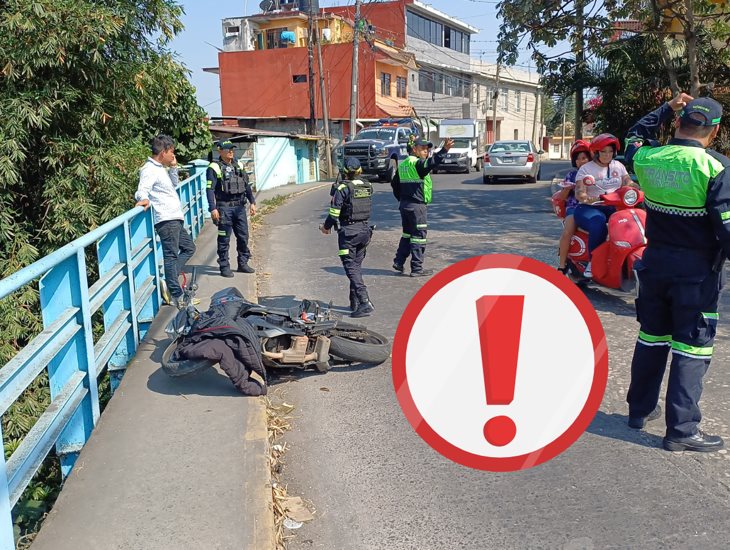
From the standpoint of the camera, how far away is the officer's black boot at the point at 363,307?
733cm

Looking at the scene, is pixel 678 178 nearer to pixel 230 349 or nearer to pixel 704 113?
pixel 704 113

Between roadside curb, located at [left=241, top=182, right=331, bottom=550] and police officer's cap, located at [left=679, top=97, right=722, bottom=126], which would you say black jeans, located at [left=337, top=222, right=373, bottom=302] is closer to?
roadside curb, located at [left=241, top=182, right=331, bottom=550]

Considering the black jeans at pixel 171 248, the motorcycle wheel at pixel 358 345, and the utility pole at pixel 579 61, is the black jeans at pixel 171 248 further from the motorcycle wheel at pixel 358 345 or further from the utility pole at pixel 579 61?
the utility pole at pixel 579 61

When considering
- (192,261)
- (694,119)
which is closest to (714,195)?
(694,119)

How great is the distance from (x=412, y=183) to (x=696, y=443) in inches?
222

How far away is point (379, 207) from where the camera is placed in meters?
17.9

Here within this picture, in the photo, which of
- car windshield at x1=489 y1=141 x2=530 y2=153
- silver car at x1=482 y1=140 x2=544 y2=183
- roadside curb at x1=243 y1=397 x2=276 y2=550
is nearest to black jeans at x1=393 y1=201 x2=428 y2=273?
roadside curb at x1=243 y1=397 x2=276 y2=550

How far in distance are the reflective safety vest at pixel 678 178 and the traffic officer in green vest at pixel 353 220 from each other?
3.49 metres

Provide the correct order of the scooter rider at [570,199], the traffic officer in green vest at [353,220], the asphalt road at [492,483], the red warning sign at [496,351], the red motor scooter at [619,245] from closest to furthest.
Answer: the red warning sign at [496,351]
the asphalt road at [492,483]
the red motor scooter at [619,245]
the traffic officer in green vest at [353,220]
the scooter rider at [570,199]

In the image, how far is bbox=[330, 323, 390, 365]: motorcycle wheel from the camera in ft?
18.2

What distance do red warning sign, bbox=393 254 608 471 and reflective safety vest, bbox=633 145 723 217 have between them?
157cm

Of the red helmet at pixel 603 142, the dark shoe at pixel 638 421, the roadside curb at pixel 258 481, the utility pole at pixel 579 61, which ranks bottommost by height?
the dark shoe at pixel 638 421

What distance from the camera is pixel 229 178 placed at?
9250 mm

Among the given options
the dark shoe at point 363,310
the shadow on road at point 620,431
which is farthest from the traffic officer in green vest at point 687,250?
the dark shoe at point 363,310
